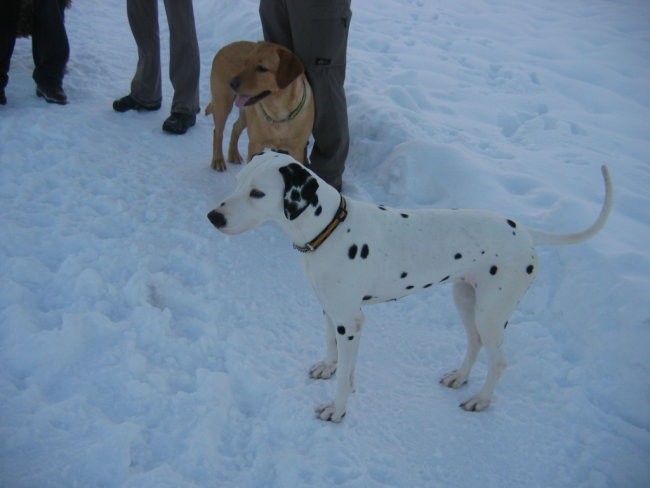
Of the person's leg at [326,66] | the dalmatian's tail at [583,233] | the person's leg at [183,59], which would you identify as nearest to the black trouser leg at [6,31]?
A: the person's leg at [183,59]

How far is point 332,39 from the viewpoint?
408 cm

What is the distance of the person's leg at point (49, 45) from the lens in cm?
499

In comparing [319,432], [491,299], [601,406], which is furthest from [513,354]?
[319,432]

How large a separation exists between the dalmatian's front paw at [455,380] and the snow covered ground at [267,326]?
0.06 metres

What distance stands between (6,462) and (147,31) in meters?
4.37

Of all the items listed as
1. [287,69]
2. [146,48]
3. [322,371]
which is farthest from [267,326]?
[146,48]

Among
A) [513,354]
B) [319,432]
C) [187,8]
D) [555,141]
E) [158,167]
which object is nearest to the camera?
[319,432]

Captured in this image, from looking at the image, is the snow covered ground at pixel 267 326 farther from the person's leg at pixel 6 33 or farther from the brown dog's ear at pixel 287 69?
the brown dog's ear at pixel 287 69

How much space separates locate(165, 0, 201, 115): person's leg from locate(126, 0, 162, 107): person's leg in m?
0.24

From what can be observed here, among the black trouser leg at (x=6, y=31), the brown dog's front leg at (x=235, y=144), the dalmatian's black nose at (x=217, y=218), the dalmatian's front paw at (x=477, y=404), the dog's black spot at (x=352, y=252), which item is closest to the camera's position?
the dalmatian's black nose at (x=217, y=218)

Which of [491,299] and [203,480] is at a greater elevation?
[491,299]

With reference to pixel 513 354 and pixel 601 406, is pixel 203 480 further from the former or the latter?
pixel 601 406

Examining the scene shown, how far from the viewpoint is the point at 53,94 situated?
5027 mm

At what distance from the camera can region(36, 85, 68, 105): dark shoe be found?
16.5 ft
